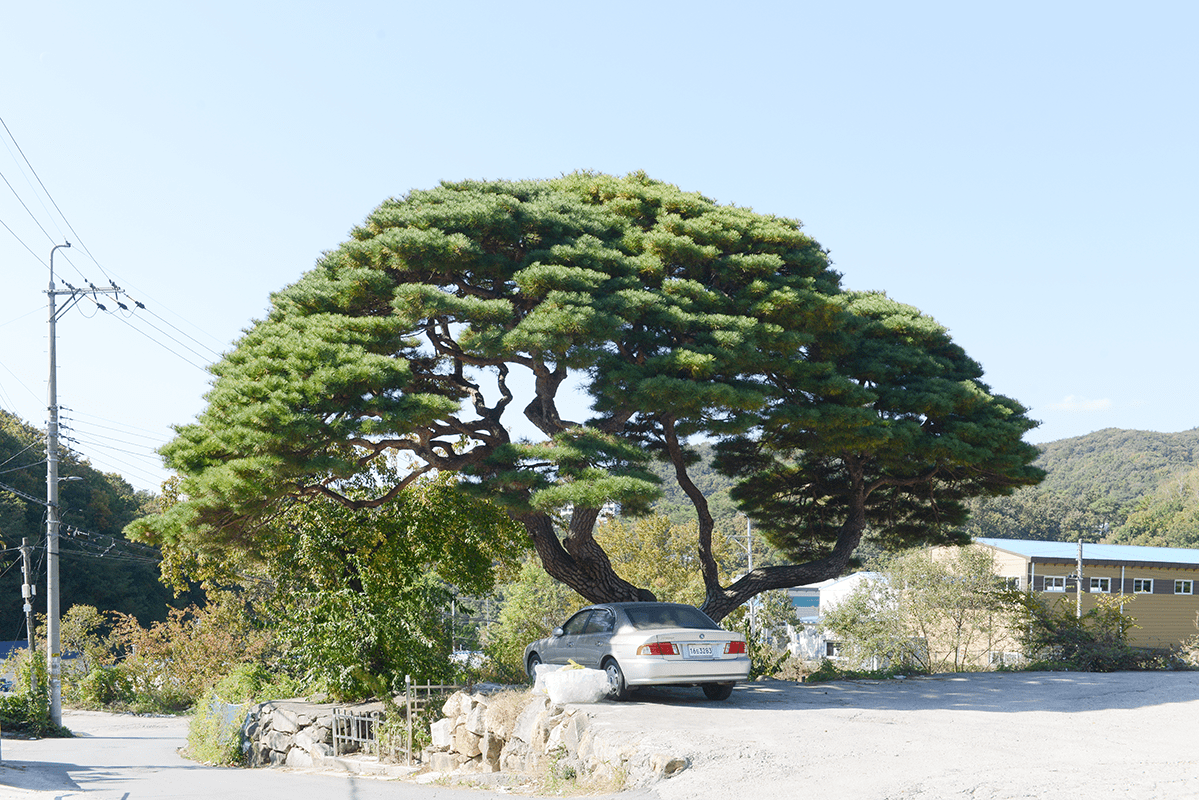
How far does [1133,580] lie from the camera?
4116cm

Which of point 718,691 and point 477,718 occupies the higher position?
point 718,691

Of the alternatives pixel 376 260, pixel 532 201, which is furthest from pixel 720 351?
pixel 376 260

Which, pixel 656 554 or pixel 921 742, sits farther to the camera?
pixel 656 554

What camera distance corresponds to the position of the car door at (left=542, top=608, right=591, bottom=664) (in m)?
13.8

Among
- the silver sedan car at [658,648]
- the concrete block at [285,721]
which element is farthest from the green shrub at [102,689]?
the silver sedan car at [658,648]

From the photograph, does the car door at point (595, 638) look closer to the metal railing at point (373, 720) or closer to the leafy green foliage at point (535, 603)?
the metal railing at point (373, 720)

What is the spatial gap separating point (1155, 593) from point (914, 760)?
38757mm

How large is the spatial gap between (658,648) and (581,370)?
4.87m

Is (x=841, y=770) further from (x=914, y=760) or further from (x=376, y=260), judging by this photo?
(x=376, y=260)

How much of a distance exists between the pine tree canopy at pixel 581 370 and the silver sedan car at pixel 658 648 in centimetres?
168

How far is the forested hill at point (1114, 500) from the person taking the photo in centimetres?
7512

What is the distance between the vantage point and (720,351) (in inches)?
600

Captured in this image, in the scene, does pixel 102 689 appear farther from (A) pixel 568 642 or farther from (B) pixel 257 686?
(A) pixel 568 642

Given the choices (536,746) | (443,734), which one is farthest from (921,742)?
(443,734)
